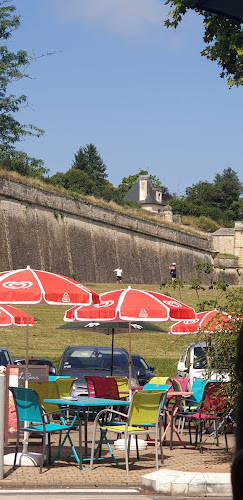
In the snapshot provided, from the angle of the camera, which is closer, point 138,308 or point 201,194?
point 138,308

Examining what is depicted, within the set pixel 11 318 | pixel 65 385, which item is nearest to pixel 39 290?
pixel 65 385

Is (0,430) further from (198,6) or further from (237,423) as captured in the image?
(237,423)

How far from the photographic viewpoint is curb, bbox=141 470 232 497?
8.77 meters

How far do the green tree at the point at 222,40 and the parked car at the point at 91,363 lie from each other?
6.91 m

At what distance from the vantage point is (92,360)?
18.4m

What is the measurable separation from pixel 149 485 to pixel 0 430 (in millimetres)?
1809

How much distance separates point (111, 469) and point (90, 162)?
406 feet

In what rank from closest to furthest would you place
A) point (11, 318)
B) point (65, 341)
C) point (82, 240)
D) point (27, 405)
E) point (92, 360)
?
point (27, 405) < point (11, 318) < point (92, 360) < point (65, 341) < point (82, 240)

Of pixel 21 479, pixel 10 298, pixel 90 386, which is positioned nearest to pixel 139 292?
pixel 90 386

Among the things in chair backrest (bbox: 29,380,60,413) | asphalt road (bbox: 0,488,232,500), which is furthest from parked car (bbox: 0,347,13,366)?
asphalt road (bbox: 0,488,232,500)

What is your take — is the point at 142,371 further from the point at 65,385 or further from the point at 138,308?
the point at 138,308

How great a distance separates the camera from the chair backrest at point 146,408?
35.4ft

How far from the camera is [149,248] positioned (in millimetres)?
65188

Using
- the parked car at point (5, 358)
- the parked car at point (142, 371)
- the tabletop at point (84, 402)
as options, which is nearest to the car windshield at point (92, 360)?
the parked car at point (142, 371)
